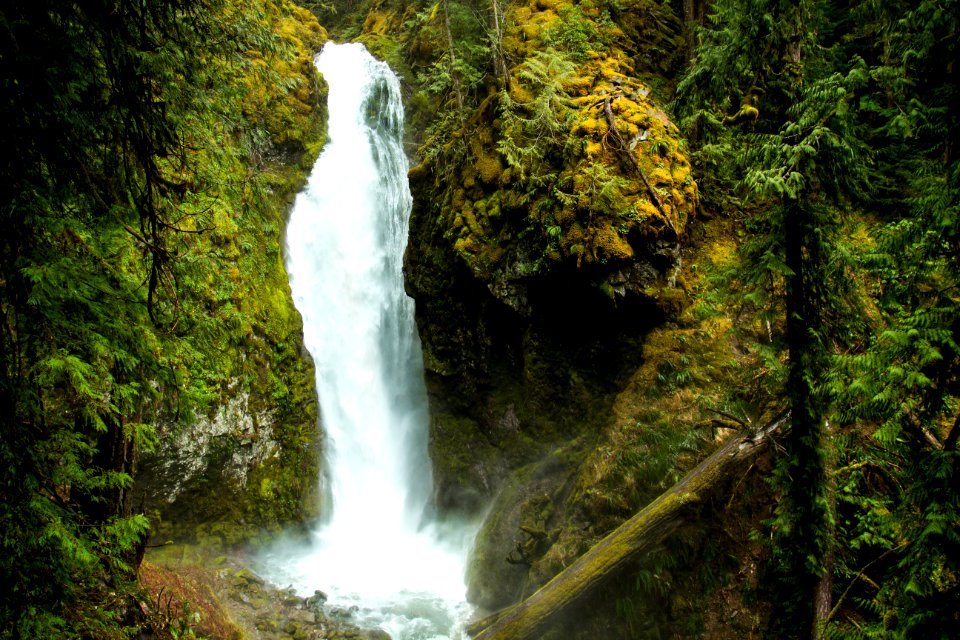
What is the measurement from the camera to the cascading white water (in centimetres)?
1115

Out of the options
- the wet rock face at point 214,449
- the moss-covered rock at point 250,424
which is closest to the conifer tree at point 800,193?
the moss-covered rock at point 250,424

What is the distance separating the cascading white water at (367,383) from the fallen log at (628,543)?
386 centimetres

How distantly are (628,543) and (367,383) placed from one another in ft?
34.8

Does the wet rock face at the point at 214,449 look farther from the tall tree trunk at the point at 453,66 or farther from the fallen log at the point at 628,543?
the tall tree trunk at the point at 453,66

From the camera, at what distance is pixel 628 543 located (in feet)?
20.7

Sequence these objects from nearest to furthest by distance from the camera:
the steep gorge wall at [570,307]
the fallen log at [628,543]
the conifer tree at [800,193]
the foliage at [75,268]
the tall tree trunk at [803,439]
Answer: the foliage at [75,268], the conifer tree at [800,193], the tall tree trunk at [803,439], the fallen log at [628,543], the steep gorge wall at [570,307]

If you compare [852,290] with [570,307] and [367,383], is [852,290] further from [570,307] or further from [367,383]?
[367,383]

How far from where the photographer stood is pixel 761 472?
6.26 meters

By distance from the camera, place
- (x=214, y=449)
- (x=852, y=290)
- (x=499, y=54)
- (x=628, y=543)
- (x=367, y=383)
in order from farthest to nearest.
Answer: (x=367, y=383) < (x=499, y=54) < (x=214, y=449) < (x=628, y=543) < (x=852, y=290)

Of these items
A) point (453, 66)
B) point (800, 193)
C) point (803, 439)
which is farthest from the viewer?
point (453, 66)

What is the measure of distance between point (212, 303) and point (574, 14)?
429 inches

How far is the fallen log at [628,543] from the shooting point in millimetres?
6133

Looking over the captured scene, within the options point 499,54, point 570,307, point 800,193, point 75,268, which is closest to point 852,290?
point 800,193

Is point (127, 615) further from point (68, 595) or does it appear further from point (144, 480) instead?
point (144, 480)
